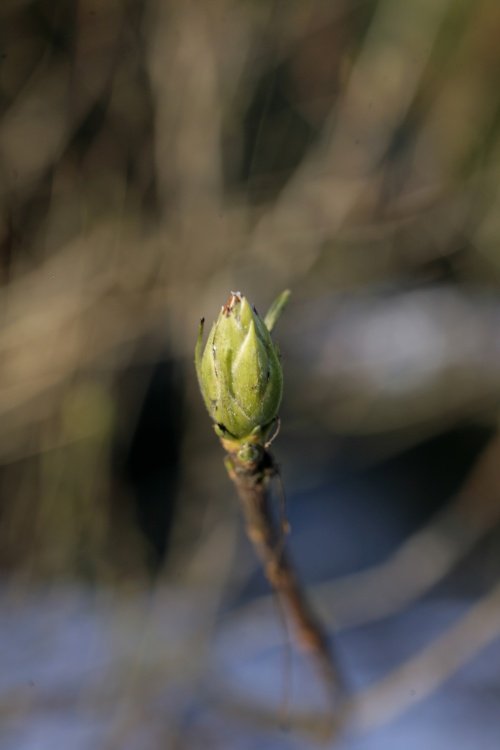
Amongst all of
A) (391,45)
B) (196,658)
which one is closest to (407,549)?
(196,658)

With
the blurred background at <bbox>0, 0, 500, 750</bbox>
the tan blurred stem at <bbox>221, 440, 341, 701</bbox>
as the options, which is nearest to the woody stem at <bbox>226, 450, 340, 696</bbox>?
the tan blurred stem at <bbox>221, 440, 341, 701</bbox>

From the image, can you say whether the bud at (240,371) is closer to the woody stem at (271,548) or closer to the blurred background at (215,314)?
the woody stem at (271,548)

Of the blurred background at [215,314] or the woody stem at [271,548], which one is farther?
the blurred background at [215,314]

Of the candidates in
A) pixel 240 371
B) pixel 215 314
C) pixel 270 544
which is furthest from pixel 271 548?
pixel 215 314

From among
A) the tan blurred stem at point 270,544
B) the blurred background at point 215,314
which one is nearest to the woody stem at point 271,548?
the tan blurred stem at point 270,544

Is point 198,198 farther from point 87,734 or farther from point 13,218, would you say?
point 87,734

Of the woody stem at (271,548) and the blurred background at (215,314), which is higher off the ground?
the blurred background at (215,314)
